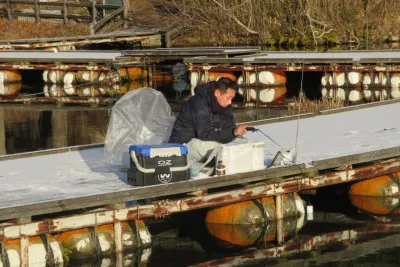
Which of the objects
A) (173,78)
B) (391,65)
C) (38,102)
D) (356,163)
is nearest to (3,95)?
(38,102)

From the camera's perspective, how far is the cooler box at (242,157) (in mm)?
14375

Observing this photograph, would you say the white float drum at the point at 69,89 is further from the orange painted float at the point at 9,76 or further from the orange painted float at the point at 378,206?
the orange painted float at the point at 378,206

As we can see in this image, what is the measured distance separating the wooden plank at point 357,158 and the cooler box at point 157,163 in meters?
2.21

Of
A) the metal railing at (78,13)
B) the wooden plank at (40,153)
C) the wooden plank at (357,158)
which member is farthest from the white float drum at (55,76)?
the wooden plank at (357,158)

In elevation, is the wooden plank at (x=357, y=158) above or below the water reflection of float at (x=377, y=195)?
above

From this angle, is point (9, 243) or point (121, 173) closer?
point (9, 243)

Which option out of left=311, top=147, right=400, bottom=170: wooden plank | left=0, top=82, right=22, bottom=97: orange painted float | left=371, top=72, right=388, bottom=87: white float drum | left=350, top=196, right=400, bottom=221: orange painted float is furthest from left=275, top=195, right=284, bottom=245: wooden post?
left=0, top=82, right=22, bottom=97: orange painted float

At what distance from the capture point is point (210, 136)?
48.2ft

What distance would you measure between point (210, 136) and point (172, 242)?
1490 mm

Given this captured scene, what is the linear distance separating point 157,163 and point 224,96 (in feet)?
4.25

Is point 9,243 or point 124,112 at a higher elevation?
point 124,112

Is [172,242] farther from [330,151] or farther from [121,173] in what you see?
[330,151]

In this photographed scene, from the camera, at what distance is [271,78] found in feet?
112

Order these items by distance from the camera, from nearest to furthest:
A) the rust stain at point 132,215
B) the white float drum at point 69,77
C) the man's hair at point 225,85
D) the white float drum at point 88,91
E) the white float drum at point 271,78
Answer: the rust stain at point 132,215 → the man's hair at point 225,85 → the white float drum at point 271,78 → the white float drum at point 88,91 → the white float drum at point 69,77
